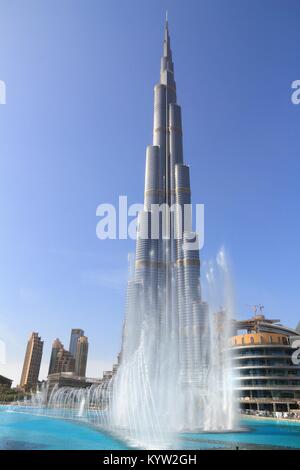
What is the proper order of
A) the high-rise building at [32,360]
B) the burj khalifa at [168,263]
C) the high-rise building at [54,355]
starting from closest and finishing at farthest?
the burj khalifa at [168,263] < the high-rise building at [32,360] < the high-rise building at [54,355]

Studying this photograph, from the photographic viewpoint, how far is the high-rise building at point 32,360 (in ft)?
464

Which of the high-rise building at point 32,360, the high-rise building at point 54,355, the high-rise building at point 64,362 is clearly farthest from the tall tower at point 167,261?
the high-rise building at point 54,355

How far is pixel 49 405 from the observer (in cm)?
8919

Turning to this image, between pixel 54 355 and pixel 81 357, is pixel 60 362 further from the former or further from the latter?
pixel 81 357

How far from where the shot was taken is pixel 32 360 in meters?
144

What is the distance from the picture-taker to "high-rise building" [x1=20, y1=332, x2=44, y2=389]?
141m

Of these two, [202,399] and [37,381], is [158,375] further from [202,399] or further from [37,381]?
[37,381]

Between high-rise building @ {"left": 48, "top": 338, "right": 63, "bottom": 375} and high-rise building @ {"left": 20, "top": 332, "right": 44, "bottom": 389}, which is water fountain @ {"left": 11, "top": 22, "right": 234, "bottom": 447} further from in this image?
high-rise building @ {"left": 48, "top": 338, "right": 63, "bottom": 375}

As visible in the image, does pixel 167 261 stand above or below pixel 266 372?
above

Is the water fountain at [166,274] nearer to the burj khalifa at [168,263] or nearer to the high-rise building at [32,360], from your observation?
the burj khalifa at [168,263]

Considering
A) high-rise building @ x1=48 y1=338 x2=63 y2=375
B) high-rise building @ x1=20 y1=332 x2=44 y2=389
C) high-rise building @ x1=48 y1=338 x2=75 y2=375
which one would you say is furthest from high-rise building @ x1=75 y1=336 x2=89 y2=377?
high-rise building @ x1=20 y1=332 x2=44 y2=389

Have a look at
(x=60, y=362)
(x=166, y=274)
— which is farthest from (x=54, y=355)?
(x=166, y=274)
